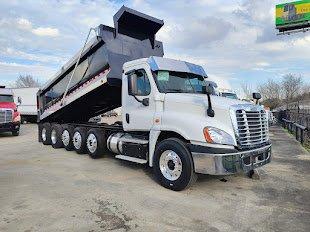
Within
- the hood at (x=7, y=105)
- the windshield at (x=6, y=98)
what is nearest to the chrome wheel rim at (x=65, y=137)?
the hood at (x=7, y=105)

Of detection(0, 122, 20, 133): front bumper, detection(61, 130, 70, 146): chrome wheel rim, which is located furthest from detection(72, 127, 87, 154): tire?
detection(0, 122, 20, 133): front bumper

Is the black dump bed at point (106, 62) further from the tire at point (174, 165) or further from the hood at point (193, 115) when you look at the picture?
the tire at point (174, 165)

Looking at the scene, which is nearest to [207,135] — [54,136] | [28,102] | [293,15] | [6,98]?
[54,136]

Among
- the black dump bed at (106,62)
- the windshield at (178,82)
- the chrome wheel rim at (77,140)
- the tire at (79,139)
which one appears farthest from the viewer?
the chrome wheel rim at (77,140)

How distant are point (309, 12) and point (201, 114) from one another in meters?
42.1

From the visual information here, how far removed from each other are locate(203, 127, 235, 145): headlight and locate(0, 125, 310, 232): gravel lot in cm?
104

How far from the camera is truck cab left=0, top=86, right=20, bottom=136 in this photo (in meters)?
19.2

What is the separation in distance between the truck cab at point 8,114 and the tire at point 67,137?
25.0 ft

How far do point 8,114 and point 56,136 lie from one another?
7.38 metres

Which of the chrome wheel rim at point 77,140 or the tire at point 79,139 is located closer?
the tire at point 79,139

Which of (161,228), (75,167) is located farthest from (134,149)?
(161,228)

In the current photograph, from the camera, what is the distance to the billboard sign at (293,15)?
43875mm

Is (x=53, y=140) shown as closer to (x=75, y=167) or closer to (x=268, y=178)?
(x=75, y=167)

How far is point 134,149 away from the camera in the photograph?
8.80 m
